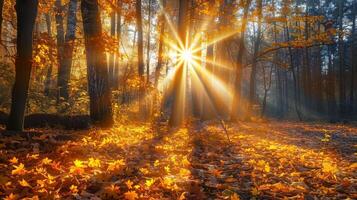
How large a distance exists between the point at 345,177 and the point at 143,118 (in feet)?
39.4

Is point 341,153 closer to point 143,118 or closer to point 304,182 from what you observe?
point 304,182

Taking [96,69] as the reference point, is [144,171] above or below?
below

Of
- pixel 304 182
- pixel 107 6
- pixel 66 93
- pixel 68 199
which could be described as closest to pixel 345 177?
pixel 304 182

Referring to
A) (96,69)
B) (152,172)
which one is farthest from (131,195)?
(96,69)

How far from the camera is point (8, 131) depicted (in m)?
5.61

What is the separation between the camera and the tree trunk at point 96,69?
8711 millimetres

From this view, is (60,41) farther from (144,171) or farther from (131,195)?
(131,195)

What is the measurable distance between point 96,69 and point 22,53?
3.39 m

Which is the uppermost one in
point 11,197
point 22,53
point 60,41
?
point 60,41

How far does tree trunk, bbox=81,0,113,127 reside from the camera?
28.6ft

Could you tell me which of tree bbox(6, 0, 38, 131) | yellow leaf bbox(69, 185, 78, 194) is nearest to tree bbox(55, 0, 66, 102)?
tree bbox(6, 0, 38, 131)

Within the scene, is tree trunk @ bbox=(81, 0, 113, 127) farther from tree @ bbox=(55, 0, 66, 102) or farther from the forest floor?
tree @ bbox=(55, 0, 66, 102)

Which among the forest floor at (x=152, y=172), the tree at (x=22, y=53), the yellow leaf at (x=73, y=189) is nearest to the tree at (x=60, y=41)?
the tree at (x=22, y=53)

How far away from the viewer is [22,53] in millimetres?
5633
